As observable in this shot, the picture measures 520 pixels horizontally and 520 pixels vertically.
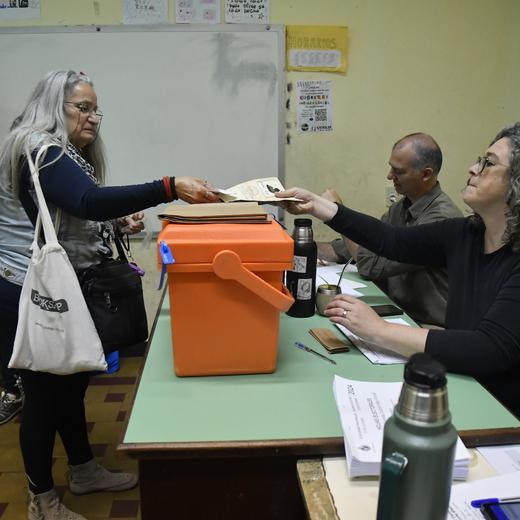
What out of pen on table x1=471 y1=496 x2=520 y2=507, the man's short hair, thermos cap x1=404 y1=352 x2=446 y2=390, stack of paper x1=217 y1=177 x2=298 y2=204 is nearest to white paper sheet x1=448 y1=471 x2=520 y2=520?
pen on table x1=471 y1=496 x2=520 y2=507

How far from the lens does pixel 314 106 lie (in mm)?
2602

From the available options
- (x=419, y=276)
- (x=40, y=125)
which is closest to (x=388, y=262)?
(x=419, y=276)

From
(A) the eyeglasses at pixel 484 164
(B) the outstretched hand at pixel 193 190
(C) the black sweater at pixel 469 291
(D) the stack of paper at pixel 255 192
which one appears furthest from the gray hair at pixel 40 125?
(A) the eyeglasses at pixel 484 164

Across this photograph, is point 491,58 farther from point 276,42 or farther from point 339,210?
point 339,210

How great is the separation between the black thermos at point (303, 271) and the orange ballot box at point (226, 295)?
271mm

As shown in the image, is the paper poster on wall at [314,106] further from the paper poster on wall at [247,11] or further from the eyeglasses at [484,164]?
the eyeglasses at [484,164]

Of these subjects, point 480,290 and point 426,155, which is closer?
point 480,290

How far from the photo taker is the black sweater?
1.05 m

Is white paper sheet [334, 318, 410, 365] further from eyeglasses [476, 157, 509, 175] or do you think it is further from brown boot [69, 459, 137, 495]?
brown boot [69, 459, 137, 495]

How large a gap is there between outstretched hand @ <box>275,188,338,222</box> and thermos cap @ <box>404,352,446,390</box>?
99 cm

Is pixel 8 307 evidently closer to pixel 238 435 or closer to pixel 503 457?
pixel 238 435

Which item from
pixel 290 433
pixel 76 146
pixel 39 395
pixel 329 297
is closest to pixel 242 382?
pixel 290 433

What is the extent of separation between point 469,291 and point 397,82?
1734 mm

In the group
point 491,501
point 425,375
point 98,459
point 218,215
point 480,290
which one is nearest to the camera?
point 425,375
